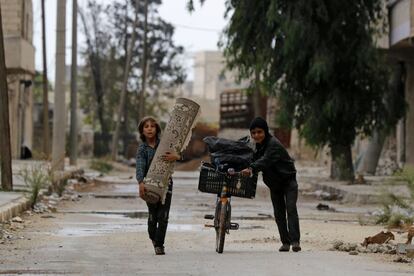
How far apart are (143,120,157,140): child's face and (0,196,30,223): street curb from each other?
482 centimetres

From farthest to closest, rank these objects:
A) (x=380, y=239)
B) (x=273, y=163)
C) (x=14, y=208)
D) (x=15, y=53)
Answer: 1. (x=15, y=53)
2. (x=14, y=208)
3. (x=380, y=239)
4. (x=273, y=163)

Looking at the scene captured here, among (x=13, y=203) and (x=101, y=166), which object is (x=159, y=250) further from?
(x=101, y=166)

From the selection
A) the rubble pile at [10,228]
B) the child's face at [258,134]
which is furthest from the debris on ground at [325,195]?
the child's face at [258,134]

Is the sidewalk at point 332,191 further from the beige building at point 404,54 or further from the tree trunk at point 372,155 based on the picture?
the beige building at point 404,54

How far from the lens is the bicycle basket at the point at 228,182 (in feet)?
39.7

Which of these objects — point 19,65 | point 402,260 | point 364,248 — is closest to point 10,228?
point 364,248

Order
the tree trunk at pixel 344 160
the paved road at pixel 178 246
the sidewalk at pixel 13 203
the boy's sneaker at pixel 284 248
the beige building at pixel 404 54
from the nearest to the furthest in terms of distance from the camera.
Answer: the paved road at pixel 178 246 → the boy's sneaker at pixel 284 248 → the sidewalk at pixel 13 203 → the tree trunk at pixel 344 160 → the beige building at pixel 404 54

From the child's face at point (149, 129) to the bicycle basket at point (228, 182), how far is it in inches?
27.0

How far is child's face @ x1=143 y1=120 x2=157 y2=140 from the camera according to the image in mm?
12109

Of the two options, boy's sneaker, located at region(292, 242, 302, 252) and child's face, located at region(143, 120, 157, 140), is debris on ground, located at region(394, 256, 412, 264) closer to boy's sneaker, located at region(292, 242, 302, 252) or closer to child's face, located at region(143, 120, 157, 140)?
boy's sneaker, located at region(292, 242, 302, 252)

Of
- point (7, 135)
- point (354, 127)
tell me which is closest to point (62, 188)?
point (7, 135)

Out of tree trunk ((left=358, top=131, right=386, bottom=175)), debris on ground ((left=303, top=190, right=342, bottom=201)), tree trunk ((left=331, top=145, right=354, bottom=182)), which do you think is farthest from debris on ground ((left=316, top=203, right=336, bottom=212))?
tree trunk ((left=358, top=131, right=386, bottom=175))

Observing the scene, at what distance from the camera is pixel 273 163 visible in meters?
12.2

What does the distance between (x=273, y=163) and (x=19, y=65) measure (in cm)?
2935
